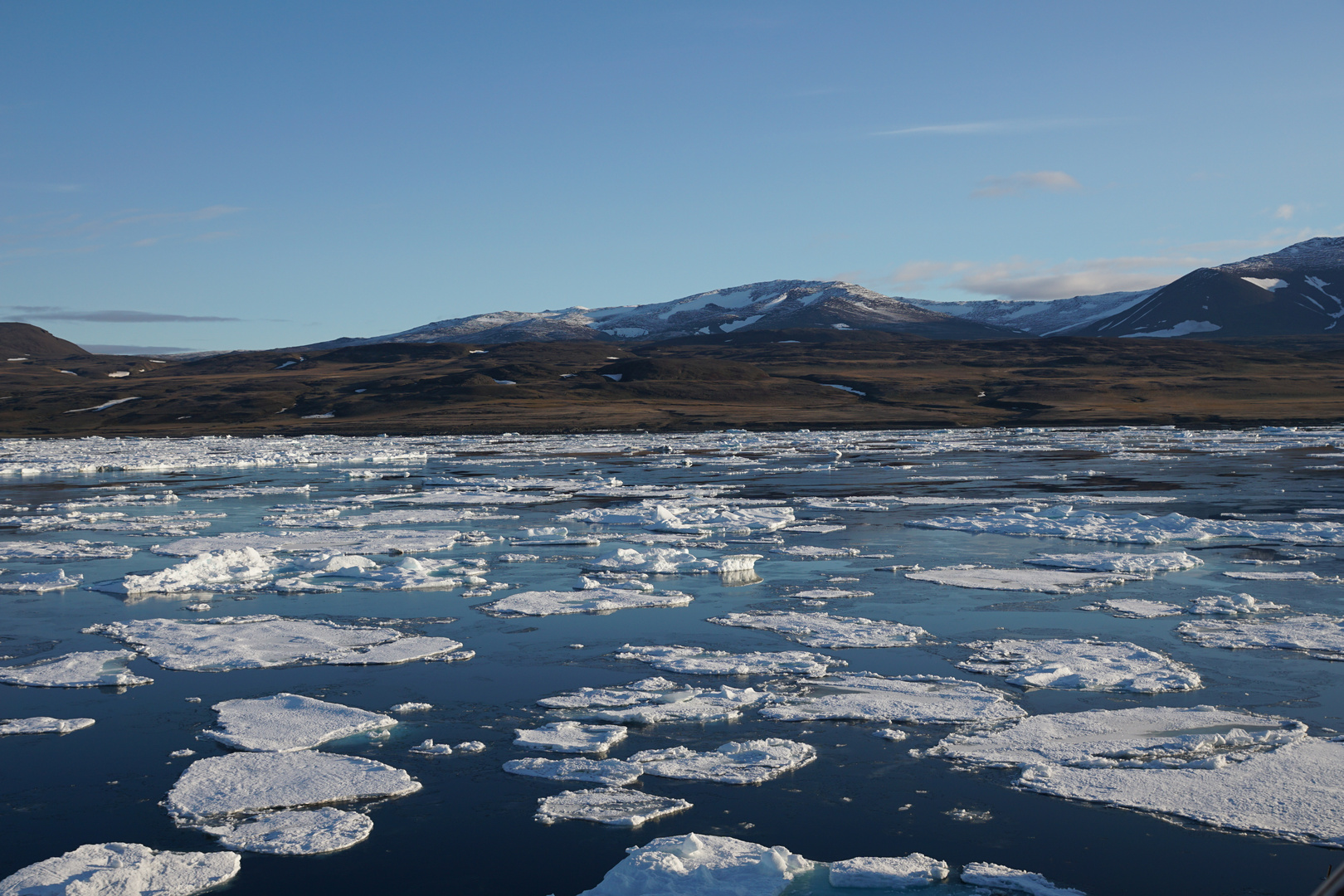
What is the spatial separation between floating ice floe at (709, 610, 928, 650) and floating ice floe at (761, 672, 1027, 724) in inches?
56.3

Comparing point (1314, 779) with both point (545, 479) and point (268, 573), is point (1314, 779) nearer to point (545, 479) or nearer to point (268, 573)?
point (268, 573)

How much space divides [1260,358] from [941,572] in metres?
124

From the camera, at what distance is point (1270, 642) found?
11.6m

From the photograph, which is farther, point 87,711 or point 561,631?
point 561,631

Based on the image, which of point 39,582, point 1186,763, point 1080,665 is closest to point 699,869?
point 1186,763

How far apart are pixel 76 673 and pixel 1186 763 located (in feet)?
34.1

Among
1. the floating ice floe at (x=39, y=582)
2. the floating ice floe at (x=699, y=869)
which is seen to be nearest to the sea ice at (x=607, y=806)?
the floating ice floe at (x=699, y=869)

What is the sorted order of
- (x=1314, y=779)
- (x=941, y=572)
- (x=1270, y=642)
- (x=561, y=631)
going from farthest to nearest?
(x=941, y=572) → (x=561, y=631) → (x=1270, y=642) → (x=1314, y=779)

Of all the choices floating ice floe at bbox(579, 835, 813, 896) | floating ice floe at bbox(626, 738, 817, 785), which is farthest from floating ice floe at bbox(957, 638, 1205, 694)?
floating ice floe at bbox(579, 835, 813, 896)

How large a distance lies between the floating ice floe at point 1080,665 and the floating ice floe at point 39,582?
43.1ft

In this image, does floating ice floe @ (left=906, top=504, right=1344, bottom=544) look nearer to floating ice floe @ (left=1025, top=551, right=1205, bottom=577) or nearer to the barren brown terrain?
floating ice floe @ (left=1025, top=551, right=1205, bottom=577)

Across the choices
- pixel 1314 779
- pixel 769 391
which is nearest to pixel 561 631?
pixel 1314 779

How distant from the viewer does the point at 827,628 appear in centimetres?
1272

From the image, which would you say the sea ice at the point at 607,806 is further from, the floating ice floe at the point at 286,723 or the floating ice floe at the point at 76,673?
the floating ice floe at the point at 76,673
